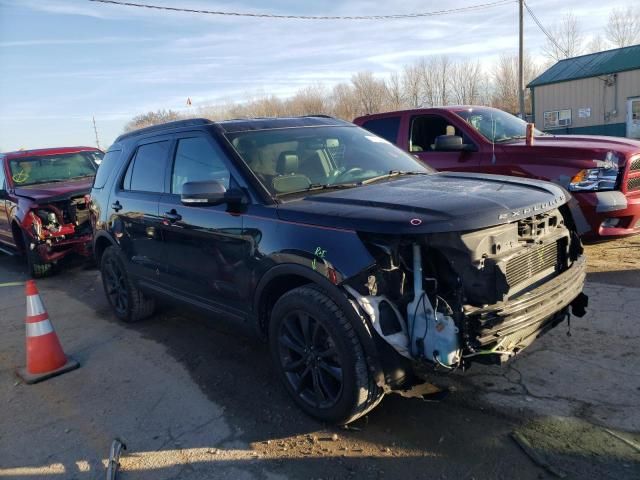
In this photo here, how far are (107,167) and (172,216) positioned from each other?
1.92 meters

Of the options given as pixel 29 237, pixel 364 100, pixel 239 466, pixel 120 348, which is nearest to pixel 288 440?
pixel 239 466

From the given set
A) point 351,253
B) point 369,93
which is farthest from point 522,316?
point 369,93

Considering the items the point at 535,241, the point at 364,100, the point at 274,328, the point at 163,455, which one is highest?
the point at 364,100

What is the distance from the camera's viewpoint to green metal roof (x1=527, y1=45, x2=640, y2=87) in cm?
2727

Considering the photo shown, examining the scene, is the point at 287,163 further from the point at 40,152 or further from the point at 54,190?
the point at 40,152

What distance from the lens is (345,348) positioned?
2.94 metres

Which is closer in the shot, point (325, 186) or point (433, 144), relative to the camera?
point (325, 186)

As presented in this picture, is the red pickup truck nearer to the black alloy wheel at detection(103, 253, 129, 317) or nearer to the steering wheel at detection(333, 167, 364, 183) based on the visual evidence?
the steering wheel at detection(333, 167, 364, 183)

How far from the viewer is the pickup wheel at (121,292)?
5.44 metres

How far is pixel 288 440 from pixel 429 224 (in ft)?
5.17

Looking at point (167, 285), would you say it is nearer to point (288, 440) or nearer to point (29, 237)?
point (288, 440)

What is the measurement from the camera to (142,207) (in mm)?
4797

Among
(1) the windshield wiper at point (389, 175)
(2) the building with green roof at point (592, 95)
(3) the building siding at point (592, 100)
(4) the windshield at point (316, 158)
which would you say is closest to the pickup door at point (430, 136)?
(4) the windshield at point (316, 158)

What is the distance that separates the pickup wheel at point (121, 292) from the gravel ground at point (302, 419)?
2.19ft
